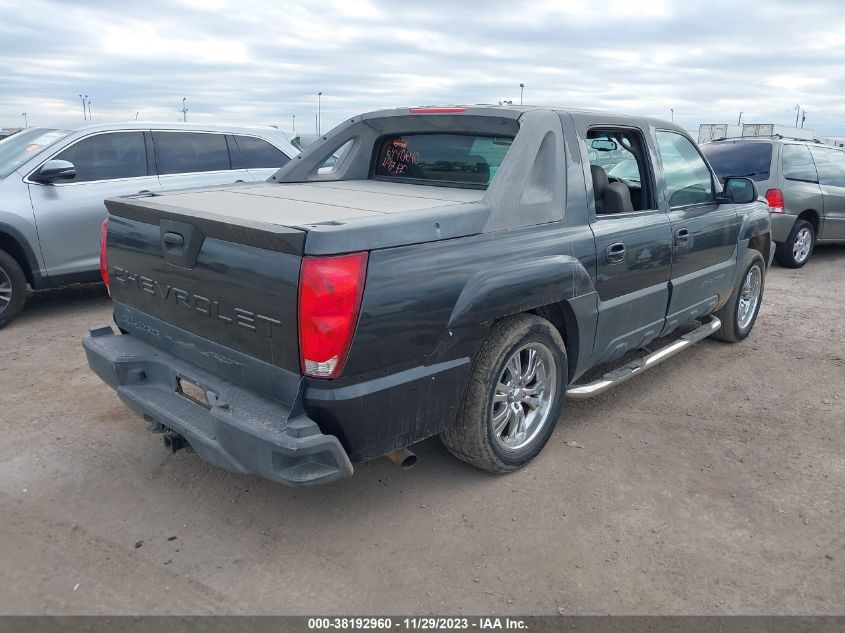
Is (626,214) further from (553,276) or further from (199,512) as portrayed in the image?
(199,512)

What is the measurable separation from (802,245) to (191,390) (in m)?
9.15

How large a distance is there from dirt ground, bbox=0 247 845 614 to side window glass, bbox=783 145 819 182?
5.74 metres

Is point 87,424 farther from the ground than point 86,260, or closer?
closer

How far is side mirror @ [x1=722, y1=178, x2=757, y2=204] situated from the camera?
4934mm

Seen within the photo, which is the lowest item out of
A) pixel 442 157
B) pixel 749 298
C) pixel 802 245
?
pixel 802 245

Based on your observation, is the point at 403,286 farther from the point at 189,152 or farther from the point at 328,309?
the point at 189,152

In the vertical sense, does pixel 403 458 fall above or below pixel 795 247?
above

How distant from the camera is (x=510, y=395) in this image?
11.6 ft

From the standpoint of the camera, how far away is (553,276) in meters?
3.43

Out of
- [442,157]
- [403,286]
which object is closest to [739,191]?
[442,157]

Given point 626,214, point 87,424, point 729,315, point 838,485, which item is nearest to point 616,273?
point 626,214

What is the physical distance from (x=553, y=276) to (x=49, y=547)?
258cm

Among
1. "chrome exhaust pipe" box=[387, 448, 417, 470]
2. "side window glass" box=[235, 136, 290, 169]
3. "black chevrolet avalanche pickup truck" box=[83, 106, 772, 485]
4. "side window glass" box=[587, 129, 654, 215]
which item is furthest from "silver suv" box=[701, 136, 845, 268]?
"chrome exhaust pipe" box=[387, 448, 417, 470]
